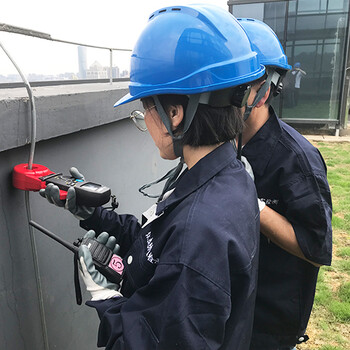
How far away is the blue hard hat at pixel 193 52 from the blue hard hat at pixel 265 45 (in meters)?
0.77

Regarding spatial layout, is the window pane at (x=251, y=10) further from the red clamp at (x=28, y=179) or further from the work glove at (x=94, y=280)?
the work glove at (x=94, y=280)

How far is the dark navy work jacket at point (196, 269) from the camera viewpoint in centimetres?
100

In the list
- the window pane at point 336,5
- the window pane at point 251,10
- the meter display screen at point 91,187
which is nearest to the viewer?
the meter display screen at point 91,187

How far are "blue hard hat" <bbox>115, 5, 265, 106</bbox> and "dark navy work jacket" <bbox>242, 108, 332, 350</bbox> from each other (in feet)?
1.91

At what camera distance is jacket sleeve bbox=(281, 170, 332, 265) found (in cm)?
160

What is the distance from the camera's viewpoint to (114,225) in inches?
68.1

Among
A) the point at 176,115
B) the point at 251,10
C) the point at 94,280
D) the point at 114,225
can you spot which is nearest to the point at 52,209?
the point at 114,225

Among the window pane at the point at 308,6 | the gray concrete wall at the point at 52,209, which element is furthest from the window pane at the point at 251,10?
the gray concrete wall at the point at 52,209

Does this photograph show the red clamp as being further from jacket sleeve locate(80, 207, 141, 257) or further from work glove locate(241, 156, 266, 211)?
work glove locate(241, 156, 266, 211)

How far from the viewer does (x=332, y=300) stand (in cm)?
355

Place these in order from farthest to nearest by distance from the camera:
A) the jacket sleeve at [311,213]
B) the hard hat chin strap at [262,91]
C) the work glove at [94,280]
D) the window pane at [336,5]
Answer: the window pane at [336,5] → the hard hat chin strap at [262,91] → the jacket sleeve at [311,213] → the work glove at [94,280]

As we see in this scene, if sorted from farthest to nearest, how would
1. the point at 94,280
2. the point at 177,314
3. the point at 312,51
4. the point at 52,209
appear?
the point at 312,51
the point at 52,209
the point at 94,280
the point at 177,314

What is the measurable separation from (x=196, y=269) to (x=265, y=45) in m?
1.48

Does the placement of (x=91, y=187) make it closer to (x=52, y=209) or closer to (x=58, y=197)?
(x=58, y=197)
